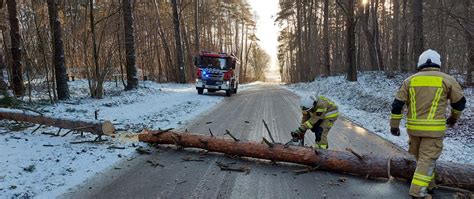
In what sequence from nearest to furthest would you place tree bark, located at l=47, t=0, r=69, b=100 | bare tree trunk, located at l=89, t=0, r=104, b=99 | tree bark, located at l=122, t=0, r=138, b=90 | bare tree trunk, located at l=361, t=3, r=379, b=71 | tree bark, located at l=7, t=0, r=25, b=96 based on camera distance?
tree bark, located at l=7, t=0, r=25, b=96 < tree bark, located at l=47, t=0, r=69, b=100 < bare tree trunk, located at l=89, t=0, r=104, b=99 < tree bark, located at l=122, t=0, r=138, b=90 < bare tree trunk, located at l=361, t=3, r=379, b=71

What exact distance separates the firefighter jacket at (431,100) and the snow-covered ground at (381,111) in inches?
99.1

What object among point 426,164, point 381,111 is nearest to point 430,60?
point 426,164

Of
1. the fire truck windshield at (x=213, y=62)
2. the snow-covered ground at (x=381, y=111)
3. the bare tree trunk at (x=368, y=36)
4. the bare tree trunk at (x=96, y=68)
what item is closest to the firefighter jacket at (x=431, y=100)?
the snow-covered ground at (x=381, y=111)

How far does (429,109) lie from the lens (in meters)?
4.75

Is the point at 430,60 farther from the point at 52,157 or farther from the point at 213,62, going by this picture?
the point at 213,62

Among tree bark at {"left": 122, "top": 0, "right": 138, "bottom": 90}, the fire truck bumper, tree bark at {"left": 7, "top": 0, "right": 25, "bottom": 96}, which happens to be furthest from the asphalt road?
the fire truck bumper

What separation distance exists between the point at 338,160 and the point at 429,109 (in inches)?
66.2

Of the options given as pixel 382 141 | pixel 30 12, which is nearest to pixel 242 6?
pixel 30 12

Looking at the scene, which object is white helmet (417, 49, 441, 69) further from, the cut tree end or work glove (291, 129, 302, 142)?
the cut tree end

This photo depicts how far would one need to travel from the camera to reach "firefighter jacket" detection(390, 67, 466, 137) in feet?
15.5

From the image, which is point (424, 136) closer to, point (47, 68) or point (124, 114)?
point (124, 114)

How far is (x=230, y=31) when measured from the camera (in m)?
63.8

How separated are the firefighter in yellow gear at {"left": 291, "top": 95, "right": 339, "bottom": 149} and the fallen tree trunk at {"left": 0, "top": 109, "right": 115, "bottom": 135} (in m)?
3.99

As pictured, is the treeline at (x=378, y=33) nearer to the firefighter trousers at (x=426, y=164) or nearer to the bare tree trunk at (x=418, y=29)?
the bare tree trunk at (x=418, y=29)
